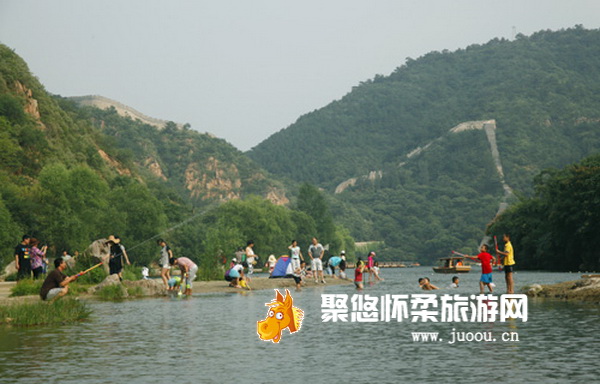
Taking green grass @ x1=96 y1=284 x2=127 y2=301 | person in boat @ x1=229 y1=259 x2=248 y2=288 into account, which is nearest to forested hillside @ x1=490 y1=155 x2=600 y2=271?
person in boat @ x1=229 y1=259 x2=248 y2=288

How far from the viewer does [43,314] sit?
21.4m

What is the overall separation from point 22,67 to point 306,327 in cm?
10293

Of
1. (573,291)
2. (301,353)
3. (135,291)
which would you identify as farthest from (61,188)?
(301,353)

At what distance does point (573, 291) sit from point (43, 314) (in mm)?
18271

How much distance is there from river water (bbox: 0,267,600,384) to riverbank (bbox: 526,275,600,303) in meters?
5.91

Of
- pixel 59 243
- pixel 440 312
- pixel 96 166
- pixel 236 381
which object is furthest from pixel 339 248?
pixel 236 381

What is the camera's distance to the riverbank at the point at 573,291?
27.9 meters

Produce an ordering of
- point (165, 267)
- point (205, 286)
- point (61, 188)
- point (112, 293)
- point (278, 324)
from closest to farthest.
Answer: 1. point (278, 324)
2. point (112, 293)
3. point (165, 267)
4. point (205, 286)
5. point (61, 188)

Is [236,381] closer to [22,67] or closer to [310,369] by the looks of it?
[310,369]

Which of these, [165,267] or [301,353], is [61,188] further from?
[301,353]

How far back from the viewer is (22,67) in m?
113

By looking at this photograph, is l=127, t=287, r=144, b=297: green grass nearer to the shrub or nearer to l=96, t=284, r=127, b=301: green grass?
l=96, t=284, r=127, b=301: green grass

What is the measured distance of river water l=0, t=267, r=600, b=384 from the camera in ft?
40.1

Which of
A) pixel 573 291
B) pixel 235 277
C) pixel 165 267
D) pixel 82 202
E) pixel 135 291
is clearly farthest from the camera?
pixel 82 202
